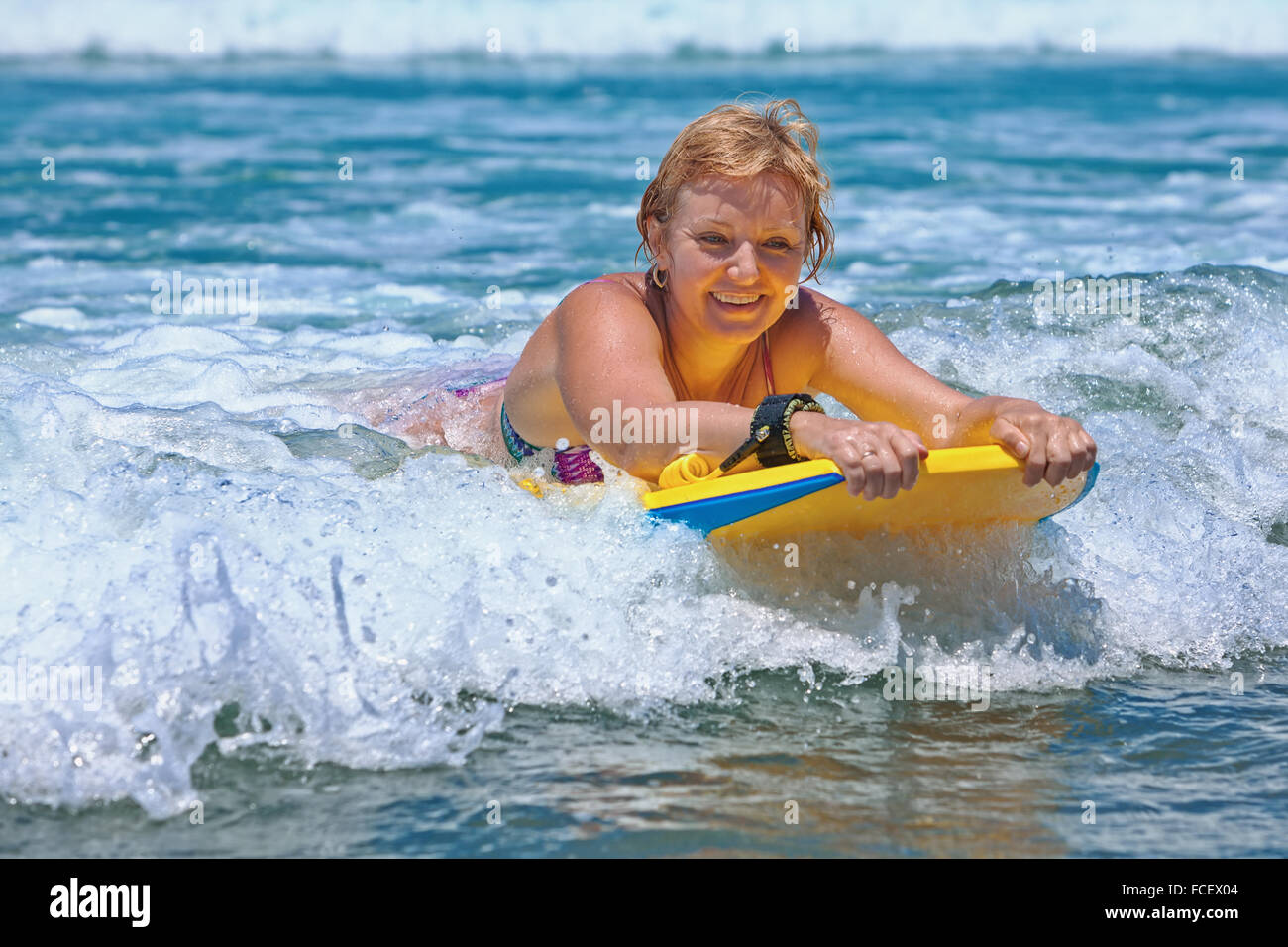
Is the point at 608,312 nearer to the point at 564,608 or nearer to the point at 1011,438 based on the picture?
the point at 564,608

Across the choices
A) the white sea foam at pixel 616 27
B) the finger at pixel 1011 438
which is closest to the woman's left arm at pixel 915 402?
the finger at pixel 1011 438

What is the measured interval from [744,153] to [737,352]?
54cm

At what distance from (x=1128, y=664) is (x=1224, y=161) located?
8548 mm

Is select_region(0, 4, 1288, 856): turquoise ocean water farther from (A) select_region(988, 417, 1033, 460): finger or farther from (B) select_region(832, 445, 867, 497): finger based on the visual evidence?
(B) select_region(832, 445, 867, 497): finger

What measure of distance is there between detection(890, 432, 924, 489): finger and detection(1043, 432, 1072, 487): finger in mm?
342

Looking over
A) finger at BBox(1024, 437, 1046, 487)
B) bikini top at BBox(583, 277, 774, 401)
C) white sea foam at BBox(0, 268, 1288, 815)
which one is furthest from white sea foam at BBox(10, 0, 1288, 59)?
finger at BBox(1024, 437, 1046, 487)

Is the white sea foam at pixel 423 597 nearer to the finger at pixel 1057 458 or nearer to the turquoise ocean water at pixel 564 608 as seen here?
the turquoise ocean water at pixel 564 608

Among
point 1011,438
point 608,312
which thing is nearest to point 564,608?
point 608,312

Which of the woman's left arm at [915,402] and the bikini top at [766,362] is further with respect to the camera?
the bikini top at [766,362]

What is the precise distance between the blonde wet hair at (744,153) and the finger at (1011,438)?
68cm

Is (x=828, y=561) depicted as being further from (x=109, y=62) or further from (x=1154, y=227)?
(x=109, y=62)

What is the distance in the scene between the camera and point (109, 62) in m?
19.4

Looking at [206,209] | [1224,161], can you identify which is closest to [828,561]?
[206,209]

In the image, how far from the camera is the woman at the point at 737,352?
119 inches
